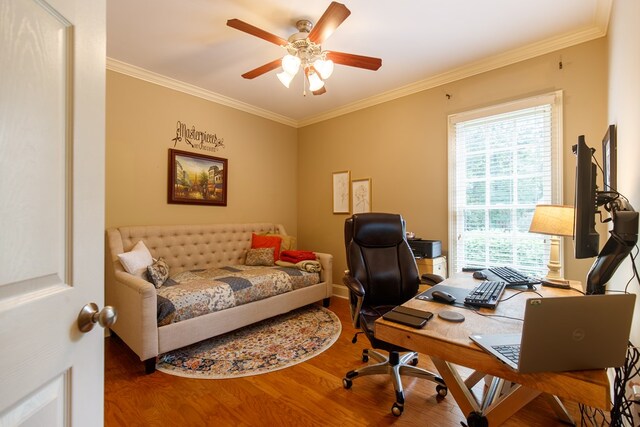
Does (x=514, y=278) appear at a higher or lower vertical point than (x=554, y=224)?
lower

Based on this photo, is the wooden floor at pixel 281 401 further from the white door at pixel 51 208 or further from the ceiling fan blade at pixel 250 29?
the ceiling fan blade at pixel 250 29

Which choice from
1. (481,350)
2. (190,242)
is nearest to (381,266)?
(481,350)

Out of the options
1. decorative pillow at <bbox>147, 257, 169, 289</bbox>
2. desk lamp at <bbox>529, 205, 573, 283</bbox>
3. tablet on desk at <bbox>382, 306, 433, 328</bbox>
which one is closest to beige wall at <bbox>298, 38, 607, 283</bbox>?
desk lamp at <bbox>529, 205, 573, 283</bbox>

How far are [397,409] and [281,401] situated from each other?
0.72 meters

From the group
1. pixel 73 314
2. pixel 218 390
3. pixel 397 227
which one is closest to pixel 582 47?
pixel 397 227

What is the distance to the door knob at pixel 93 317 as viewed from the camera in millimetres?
706

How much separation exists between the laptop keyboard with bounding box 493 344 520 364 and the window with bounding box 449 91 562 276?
2.17 meters

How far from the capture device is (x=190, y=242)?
11.2 feet

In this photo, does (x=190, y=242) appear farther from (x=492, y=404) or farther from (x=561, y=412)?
(x=561, y=412)

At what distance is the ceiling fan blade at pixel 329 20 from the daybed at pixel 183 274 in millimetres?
2204

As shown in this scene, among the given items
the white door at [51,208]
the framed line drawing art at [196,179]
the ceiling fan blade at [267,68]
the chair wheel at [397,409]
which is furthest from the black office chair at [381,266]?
the framed line drawing art at [196,179]

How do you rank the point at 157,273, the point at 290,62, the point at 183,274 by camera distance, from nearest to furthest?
1. the point at 290,62
2. the point at 157,273
3. the point at 183,274

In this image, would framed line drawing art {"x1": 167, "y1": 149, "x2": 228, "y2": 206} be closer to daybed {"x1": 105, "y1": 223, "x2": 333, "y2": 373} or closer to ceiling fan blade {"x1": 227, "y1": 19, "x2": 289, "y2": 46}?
daybed {"x1": 105, "y1": 223, "x2": 333, "y2": 373}

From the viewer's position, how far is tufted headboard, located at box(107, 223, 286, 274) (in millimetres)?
2947
